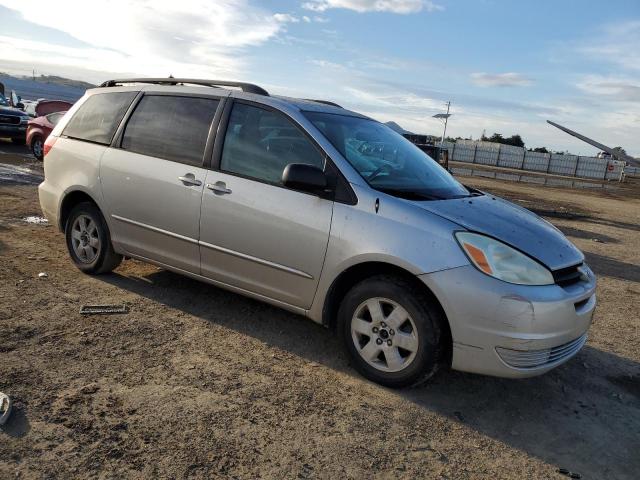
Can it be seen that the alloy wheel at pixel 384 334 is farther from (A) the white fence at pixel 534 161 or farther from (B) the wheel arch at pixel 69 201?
(A) the white fence at pixel 534 161

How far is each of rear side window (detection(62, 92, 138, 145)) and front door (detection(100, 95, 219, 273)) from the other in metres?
0.20

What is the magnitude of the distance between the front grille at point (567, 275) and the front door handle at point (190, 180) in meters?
2.63

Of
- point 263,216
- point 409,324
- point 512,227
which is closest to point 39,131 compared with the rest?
point 263,216

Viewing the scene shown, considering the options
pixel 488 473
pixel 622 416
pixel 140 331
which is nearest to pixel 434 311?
pixel 488 473

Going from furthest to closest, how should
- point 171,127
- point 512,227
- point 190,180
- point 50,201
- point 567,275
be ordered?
point 50,201 → point 171,127 → point 190,180 → point 512,227 → point 567,275

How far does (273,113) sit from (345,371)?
77.7 inches

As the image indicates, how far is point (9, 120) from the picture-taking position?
16922 millimetres

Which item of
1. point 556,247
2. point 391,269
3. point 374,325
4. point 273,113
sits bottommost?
point 374,325

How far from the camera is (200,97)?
14.5 ft

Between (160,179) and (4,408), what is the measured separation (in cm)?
212

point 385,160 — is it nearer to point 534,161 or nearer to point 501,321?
point 501,321

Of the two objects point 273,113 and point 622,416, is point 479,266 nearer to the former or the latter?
point 622,416

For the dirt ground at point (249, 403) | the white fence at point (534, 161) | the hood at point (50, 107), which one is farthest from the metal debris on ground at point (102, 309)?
the white fence at point (534, 161)

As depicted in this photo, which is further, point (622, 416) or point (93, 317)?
point (93, 317)
